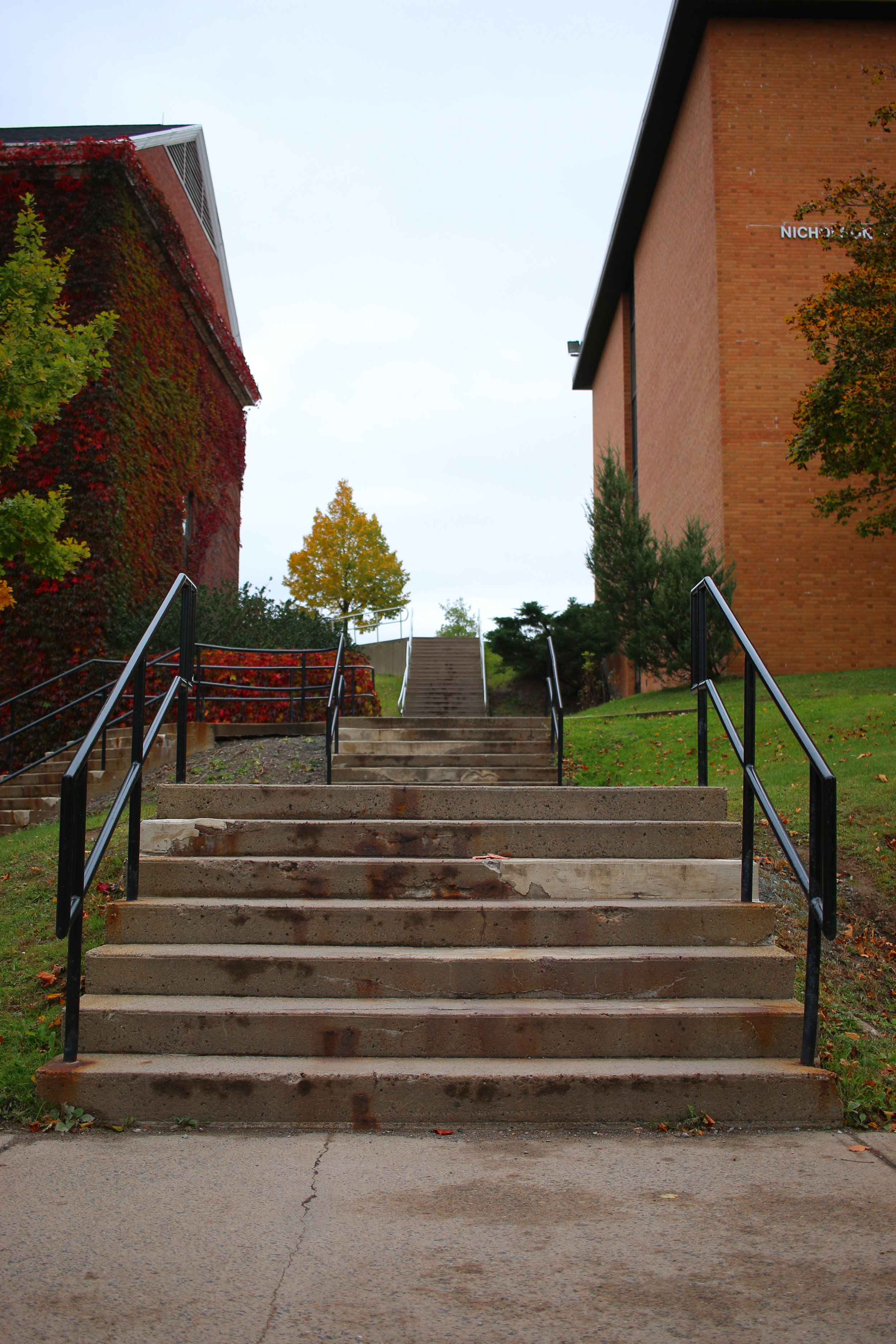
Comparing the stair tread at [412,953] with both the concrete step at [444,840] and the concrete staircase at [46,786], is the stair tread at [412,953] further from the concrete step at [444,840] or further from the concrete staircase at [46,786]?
the concrete staircase at [46,786]

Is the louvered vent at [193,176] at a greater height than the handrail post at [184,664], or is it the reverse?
the louvered vent at [193,176]

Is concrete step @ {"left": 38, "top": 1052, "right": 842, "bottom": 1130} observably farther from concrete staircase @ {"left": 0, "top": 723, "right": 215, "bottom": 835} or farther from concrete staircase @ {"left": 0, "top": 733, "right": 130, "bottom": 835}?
concrete staircase @ {"left": 0, "top": 733, "right": 130, "bottom": 835}

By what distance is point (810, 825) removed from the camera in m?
3.78

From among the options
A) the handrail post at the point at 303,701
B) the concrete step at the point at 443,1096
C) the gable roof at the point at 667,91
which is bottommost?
the concrete step at the point at 443,1096

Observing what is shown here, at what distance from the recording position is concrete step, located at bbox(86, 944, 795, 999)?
3541 mm

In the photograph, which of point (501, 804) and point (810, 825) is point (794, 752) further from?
point (810, 825)

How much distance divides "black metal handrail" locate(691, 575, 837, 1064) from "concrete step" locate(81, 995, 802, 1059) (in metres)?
0.21

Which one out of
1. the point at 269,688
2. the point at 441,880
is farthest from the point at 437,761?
the point at 269,688

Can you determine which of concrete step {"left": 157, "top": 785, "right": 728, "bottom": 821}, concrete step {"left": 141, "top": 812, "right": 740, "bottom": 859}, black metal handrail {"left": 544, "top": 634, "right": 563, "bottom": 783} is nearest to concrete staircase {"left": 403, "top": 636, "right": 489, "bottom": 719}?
black metal handrail {"left": 544, "top": 634, "right": 563, "bottom": 783}

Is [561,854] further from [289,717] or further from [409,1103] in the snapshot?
[289,717]

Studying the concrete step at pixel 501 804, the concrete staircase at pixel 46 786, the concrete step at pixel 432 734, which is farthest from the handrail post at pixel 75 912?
the concrete staircase at pixel 46 786

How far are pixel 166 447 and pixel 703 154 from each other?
12.1 meters

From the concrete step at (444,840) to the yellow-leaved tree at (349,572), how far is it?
3297 centimetres

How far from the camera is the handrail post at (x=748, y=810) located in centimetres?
399
